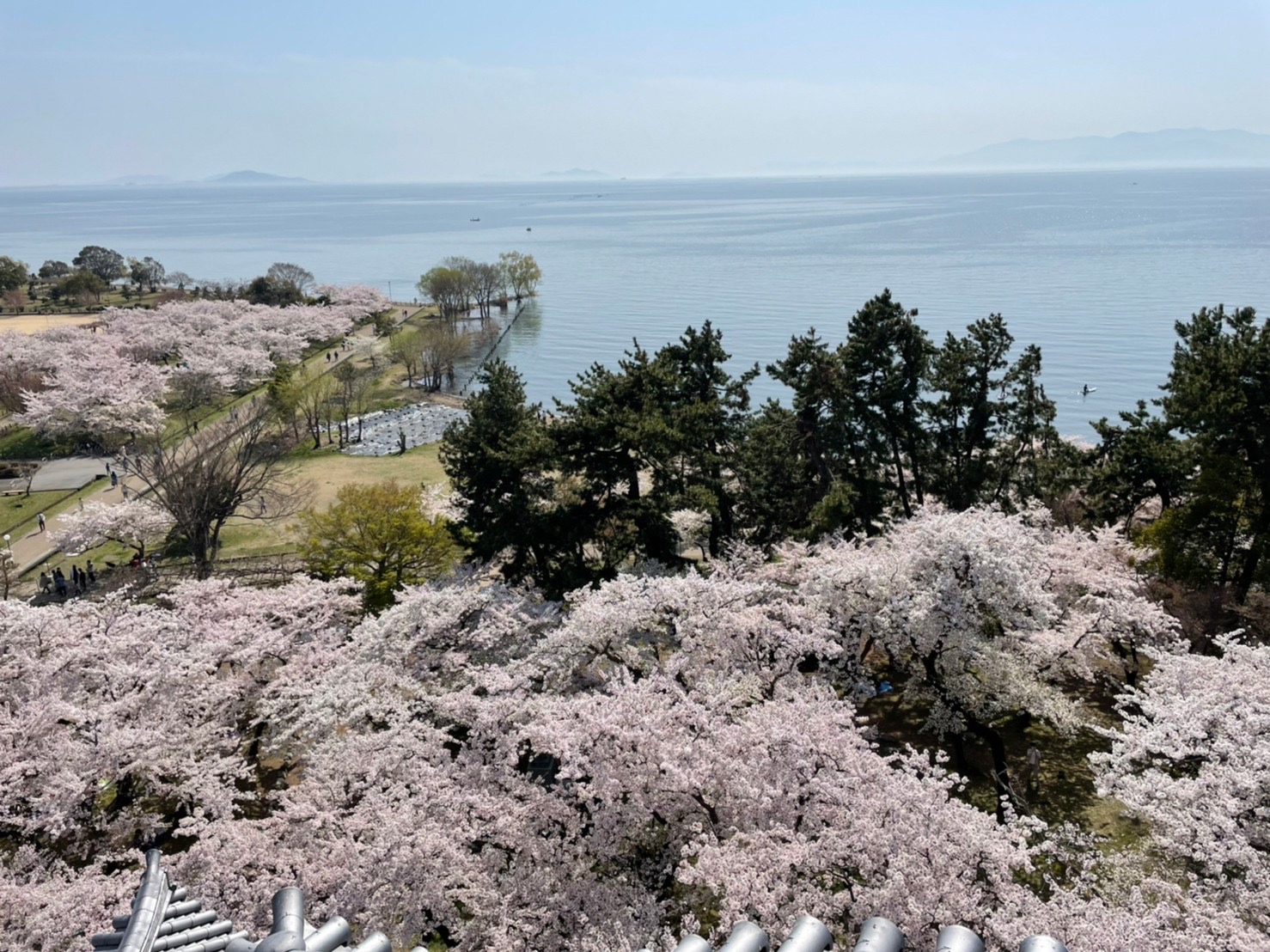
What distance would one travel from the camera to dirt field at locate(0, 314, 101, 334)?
6889cm

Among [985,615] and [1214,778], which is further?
[985,615]

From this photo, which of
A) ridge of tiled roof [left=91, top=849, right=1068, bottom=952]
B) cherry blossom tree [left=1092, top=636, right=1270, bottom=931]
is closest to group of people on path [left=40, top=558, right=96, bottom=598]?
ridge of tiled roof [left=91, top=849, right=1068, bottom=952]

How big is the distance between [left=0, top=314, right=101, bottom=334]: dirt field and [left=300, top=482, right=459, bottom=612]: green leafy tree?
5992 centimetres

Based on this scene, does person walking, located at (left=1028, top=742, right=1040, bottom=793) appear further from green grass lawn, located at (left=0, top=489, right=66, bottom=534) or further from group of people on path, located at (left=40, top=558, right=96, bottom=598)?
green grass lawn, located at (left=0, top=489, right=66, bottom=534)

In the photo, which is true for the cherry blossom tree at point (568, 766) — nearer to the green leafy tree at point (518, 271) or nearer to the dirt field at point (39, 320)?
the dirt field at point (39, 320)

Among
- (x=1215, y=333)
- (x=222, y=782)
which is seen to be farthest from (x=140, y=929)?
(x=1215, y=333)

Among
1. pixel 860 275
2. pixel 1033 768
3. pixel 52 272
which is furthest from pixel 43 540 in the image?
pixel 52 272

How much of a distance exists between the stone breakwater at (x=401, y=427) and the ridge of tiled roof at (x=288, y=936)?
118 ft

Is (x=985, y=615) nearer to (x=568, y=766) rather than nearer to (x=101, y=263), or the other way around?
(x=568, y=766)

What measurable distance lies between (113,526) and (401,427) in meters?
A: 19.9

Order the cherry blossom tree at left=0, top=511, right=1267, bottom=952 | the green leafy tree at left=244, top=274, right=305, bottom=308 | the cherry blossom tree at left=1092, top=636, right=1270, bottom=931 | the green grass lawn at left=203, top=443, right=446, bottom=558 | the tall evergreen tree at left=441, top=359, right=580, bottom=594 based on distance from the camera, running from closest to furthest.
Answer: the cherry blossom tree at left=1092, top=636, right=1270, bottom=931 → the cherry blossom tree at left=0, top=511, right=1267, bottom=952 → the tall evergreen tree at left=441, top=359, right=580, bottom=594 → the green grass lawn at left=203, top=443, right=446, bottom=558 → the green leafy tree at left=244, top=274, right=305, bottom=308

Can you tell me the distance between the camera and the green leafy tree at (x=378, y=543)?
21578mm

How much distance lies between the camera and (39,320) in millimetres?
72875

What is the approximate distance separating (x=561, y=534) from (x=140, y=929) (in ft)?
47.6
